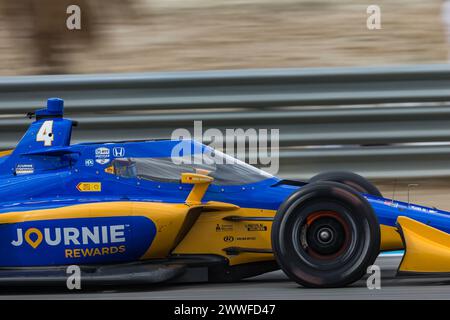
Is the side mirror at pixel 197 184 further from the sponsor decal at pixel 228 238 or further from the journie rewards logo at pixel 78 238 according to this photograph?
the journie rewards logo at pixel 78 238

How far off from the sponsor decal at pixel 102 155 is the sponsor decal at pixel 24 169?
0.51 meters

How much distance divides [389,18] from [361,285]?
242 inches

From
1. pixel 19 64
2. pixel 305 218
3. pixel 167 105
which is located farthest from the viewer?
pixel 19 64

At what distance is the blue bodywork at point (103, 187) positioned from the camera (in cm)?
592

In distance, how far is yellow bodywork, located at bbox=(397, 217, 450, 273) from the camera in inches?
220

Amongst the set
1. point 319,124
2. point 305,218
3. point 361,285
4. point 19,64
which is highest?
point 19,64

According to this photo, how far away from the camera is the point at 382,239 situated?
5.85 m

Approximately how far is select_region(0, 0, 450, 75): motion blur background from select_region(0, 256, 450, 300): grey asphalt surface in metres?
4.61

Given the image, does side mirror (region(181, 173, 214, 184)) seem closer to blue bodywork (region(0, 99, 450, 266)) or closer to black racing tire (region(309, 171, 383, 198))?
blue bodywork (region(0, 99, 450, 266))

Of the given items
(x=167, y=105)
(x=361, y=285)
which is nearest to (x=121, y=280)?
(x=361, y=285)

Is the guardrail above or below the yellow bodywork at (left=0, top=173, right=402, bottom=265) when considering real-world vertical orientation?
above

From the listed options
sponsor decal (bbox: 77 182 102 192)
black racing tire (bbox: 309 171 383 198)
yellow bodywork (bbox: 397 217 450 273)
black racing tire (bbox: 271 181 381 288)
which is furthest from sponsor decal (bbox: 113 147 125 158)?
yellow bodywork (bbox: 397 217 450 273)
